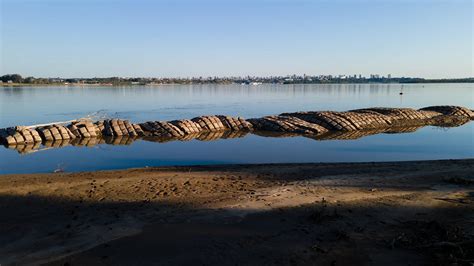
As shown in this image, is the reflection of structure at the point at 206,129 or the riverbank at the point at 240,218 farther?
the reflection of structure at the point at 206,129

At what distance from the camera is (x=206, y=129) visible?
28688mm

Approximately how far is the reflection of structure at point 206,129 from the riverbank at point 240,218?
34.5ft

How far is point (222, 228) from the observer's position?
25.3ft

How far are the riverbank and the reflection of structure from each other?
10.5 m

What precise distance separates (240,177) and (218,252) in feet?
21.3

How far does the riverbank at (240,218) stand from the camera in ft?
21.2

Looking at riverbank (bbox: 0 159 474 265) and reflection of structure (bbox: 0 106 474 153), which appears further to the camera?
reflection of structure (bbox: 0 106 474 153)

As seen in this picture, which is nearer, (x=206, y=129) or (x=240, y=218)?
(x=240, y=218)

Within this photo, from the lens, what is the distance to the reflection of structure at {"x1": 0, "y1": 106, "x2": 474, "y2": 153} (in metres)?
23.2

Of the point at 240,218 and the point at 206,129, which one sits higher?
the point at 240,218

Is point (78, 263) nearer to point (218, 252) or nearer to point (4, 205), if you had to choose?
point (218, 252)

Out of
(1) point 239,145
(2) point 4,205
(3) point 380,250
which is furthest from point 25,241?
(1) point 239,145

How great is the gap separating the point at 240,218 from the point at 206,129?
67.6 feet

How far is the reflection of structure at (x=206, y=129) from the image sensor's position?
23.2m
